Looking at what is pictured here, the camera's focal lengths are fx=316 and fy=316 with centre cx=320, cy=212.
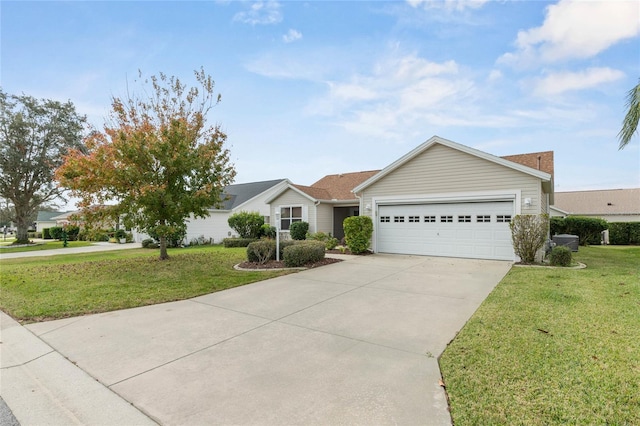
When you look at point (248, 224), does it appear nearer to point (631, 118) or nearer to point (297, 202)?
point (297, 202)

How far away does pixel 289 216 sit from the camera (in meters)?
19.2

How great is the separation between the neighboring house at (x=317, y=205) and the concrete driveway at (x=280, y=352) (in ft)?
36.2

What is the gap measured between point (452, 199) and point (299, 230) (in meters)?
8.54

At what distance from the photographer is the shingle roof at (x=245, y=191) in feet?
83.7

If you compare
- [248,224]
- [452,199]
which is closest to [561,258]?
[452,199]

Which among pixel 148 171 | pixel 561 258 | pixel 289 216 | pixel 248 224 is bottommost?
pixel 561 258

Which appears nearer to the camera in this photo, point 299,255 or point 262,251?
point 299,255

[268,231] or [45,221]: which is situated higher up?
[45,221]

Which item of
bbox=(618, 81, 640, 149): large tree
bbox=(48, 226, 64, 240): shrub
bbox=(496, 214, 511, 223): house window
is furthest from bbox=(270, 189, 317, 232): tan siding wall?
bbox=(48, 226, 64, 240): shrub

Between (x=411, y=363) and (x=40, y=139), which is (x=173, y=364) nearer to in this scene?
(x=411, y=363)

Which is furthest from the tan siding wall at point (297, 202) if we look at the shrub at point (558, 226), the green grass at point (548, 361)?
the shrub at point (558, 226)

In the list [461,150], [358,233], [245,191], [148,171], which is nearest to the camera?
[148,171]

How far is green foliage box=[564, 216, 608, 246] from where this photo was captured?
1942cm

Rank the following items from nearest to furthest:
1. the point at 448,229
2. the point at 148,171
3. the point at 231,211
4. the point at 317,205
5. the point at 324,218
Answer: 1. the point at 148,171
2. the point at 448,229
3. the point at 317,205
4. the point at 324,218
5. the point at 231,211
